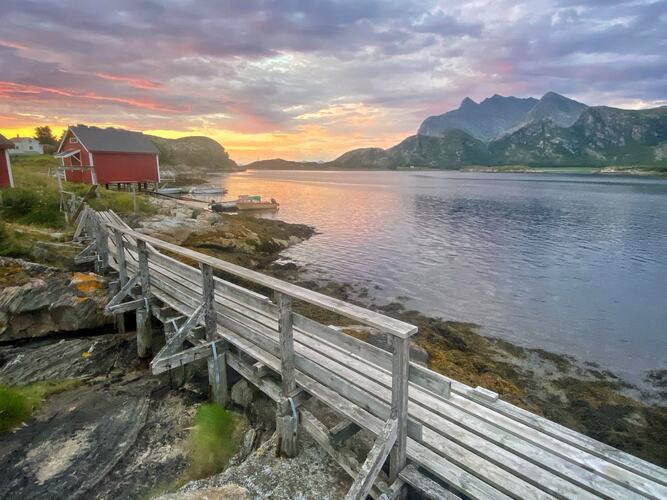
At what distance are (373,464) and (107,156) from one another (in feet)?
164

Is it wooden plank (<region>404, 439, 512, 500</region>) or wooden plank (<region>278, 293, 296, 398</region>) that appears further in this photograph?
wooden plank (<region>278, 293, 296, 398</region>)

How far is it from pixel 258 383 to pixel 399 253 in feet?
69.1

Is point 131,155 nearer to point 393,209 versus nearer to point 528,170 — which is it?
point 393,209

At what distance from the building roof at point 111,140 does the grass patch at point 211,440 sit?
45565 millimetres

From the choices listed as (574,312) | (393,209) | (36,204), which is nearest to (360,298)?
(574,312)

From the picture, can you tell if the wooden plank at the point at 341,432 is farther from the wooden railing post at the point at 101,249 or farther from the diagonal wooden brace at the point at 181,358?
the wooden railing post at the point at 101,249

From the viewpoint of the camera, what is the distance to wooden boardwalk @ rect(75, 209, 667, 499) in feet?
13.1

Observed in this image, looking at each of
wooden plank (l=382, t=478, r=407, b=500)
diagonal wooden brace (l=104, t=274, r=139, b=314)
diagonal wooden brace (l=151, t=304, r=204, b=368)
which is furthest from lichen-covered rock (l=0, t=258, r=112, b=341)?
wooden plank (l=382, t=478, r=407, b=500)

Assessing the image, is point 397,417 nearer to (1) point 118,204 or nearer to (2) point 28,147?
(1) point 118,204

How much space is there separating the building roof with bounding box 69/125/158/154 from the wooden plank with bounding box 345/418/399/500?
161ft

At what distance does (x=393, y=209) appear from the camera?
5319 cm

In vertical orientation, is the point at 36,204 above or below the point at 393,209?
above

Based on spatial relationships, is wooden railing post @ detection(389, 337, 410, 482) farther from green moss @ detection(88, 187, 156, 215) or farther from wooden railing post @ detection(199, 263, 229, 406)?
green moss @ detection(88, 187, 156, 215)

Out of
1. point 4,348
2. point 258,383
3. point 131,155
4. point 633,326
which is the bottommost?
point 633,326
